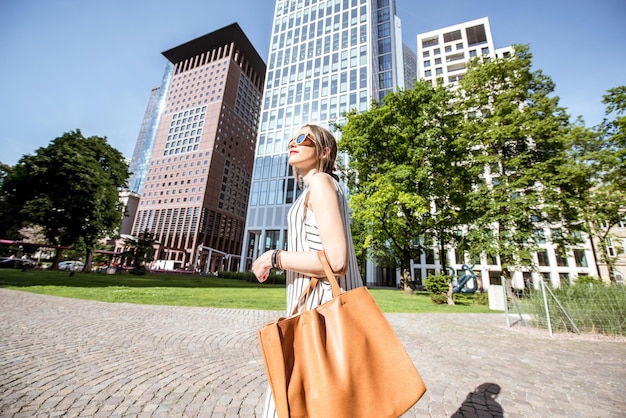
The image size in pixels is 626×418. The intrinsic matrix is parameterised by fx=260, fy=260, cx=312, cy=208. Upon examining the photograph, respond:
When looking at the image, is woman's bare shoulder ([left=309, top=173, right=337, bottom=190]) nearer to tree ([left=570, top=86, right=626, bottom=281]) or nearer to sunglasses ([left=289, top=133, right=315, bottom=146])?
sunglasses ([left=289, top=133, right=315, bottom=146])

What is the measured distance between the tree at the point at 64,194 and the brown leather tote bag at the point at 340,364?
3081 centimetres

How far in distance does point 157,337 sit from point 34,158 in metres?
29.2

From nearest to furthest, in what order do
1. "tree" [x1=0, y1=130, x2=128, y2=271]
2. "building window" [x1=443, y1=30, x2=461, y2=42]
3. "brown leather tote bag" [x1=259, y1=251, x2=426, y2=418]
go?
"brown leather tote bag" [x1=259, y1=251, x2=426, y2=418]
"tree" [x1=0, y1=130, x2=128, y2=271]
"building window" [x1=443, y1=30, x2=461, y2=42]

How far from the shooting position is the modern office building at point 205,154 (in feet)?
281

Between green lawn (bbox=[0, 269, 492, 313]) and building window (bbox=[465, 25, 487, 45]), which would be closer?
green lawn (bbox=[0, 269, 492, 313])

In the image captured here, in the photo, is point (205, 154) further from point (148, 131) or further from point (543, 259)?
point (543, 259)

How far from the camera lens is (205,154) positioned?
9269cm

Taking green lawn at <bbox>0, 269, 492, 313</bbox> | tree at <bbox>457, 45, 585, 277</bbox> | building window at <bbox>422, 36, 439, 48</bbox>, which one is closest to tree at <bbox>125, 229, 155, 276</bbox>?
green lawn at <bbox>0, 269, 492, 313</bbox>

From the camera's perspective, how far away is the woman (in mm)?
1246

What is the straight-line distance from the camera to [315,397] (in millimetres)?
1024

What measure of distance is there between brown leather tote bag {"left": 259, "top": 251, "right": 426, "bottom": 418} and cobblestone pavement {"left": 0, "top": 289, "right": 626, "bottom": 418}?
7.70ft

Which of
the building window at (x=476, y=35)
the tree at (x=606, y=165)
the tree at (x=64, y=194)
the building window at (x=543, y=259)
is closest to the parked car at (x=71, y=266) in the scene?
the tree at (x=64, y=194)

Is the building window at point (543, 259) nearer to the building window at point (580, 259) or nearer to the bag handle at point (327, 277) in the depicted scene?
the building window at point (580, 259)

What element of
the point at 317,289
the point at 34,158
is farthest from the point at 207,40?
the point at 317,289
